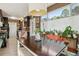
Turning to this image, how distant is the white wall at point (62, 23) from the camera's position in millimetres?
2037

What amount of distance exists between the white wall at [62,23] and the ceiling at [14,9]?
0.27m

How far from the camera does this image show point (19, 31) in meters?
2.18

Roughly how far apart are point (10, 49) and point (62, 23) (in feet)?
2.68

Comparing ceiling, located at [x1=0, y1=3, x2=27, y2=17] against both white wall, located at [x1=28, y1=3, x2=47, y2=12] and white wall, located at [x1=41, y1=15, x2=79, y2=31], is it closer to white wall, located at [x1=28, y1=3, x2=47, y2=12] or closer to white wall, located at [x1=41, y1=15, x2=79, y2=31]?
white wall, located at [x1=28, y1=3, x2=47, y2=12]

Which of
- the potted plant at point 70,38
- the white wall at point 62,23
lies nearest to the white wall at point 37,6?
the white wall at point 62,23

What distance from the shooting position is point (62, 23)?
2.07 m

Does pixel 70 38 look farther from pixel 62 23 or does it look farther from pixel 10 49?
pixel 10 49

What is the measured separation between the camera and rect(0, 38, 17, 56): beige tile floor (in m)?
2.10

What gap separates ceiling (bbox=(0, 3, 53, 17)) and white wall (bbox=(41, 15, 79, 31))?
0.89 feet

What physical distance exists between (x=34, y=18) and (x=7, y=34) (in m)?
0.45

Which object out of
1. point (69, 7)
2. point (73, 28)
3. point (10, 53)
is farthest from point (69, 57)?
point (10, 53)

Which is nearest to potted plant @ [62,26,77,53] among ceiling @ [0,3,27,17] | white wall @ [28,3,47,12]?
white wall @ [28,3,47,12]

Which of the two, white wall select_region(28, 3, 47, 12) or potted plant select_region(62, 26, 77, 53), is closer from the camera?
potted plant select_region(62, 26, 77, 53)

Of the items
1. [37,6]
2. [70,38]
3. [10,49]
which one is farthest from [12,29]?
[70,38]
